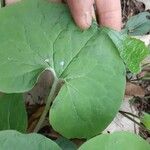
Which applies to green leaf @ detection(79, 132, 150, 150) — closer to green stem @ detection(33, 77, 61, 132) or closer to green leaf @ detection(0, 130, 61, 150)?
green leaf @ detection(0, 130, 61, 150)

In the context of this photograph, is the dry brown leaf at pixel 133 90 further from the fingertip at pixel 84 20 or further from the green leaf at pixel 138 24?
the fingertip at pixel 84 20

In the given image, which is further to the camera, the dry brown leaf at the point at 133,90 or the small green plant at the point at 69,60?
the dry brown leaf at the point at 133,90

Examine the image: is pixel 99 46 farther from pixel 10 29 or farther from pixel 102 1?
pixel 10 29

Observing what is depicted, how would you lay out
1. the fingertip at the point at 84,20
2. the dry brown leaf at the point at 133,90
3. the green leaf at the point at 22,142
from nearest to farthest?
1. the green leaf at the point at 22,142
2. the fingertip at the point at 84,20
3. the dry brown leaf at the point at 133,90

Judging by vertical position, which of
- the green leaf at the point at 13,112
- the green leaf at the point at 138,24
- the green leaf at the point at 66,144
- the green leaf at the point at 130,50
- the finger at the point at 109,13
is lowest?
the green leaf at the point at 66,144

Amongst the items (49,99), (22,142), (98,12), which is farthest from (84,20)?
Result: (22,142)

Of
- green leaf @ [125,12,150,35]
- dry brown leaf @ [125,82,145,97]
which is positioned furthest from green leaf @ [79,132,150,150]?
green leaf @ [125,12,150,35]

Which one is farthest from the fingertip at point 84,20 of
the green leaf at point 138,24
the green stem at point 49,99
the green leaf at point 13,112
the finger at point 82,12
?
the green leaf at point 138,24
